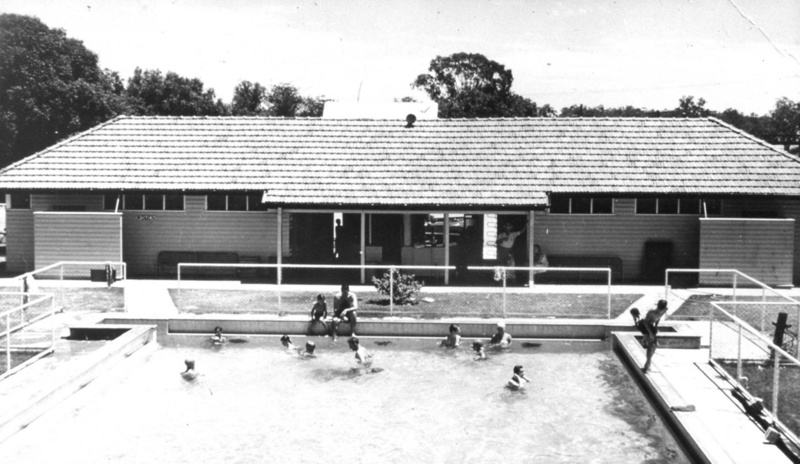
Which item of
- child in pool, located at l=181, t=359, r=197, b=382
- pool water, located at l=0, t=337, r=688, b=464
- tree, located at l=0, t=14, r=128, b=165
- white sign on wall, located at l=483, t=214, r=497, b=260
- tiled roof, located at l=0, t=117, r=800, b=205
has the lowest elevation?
pool water, located at l=0, t=337, r=688, b=464

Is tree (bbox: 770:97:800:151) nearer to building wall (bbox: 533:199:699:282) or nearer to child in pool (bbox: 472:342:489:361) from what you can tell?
building wall (bbox: 533:199:699:282)

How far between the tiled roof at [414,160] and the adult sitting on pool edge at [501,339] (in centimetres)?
719

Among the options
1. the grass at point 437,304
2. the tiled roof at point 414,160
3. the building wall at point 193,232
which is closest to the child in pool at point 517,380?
the grass at point 437,304

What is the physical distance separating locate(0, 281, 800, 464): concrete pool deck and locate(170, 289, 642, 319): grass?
532 mm

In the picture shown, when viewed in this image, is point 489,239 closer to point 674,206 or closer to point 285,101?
point 674,206

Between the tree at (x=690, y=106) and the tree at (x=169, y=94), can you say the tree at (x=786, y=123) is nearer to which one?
the tree at (x=690, y=106)

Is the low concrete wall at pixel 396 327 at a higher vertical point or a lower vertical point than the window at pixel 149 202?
lower

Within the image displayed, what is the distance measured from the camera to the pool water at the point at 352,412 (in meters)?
11.9

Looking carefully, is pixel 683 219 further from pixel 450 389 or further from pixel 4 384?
pixel 4 384

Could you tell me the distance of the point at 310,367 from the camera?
661 inches

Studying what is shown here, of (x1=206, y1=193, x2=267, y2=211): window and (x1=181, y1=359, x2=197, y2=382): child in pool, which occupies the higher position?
(x1=206, y1=193, x2=267, y2=211): window

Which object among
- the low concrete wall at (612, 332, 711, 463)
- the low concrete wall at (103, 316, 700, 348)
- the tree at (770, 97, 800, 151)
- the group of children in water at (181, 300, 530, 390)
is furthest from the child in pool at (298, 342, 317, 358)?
the tree at (770, 97, 800, 151)

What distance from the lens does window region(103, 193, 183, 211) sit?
2656 cm

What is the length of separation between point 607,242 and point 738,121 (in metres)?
114
